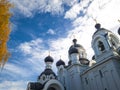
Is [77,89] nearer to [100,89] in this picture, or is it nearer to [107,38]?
[100,89]

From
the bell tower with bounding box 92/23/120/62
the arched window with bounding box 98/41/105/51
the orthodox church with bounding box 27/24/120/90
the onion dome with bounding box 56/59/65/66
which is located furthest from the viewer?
the onion dome with bounding box 56/59/65/66

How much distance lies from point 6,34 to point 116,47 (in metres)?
18.4

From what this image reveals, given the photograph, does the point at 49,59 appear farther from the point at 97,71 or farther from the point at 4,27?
the point at 4,27

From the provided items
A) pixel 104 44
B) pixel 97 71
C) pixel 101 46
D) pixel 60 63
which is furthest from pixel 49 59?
pixel 104 44

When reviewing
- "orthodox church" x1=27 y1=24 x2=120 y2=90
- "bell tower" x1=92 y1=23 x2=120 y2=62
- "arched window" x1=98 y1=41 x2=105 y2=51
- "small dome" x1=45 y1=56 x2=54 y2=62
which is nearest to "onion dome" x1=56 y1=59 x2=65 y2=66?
"orthodox church" x1=27 y1=24 x2=120 y2=90

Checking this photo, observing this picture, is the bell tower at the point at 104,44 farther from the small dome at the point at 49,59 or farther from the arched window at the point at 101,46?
the small dome at the point at 49,59

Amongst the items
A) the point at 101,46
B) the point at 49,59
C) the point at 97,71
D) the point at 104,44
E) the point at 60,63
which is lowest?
the point at 97,71

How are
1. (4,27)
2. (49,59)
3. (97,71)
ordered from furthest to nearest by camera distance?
(49,59) < (97,71) < (4,27)

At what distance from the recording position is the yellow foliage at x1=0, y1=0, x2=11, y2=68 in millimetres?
7559

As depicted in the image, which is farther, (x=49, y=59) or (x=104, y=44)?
(x=49, y=59)

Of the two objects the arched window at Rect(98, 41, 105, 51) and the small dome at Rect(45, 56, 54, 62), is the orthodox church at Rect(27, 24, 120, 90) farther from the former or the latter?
the small dome at Rect(45, 56, 54, 62)

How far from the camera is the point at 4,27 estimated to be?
7.57 meters

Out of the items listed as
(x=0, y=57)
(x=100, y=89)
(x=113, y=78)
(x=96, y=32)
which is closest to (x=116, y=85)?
(x=113, y=78)

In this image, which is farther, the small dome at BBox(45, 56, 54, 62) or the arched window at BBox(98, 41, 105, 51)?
the small dome at BBox(45, 56, 54, 62)
